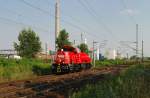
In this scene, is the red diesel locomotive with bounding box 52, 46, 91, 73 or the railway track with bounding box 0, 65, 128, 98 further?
the red diesel locomotive with bounding box 52, 46, 91, 73

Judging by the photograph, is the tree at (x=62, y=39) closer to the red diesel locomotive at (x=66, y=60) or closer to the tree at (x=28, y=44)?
the tree at (x=28, y=44)

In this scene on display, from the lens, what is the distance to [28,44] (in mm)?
52781

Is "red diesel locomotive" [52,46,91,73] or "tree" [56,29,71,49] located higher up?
"tree" [56,29,71,49]

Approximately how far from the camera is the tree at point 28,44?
52.5m

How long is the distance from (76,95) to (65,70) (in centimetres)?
2187

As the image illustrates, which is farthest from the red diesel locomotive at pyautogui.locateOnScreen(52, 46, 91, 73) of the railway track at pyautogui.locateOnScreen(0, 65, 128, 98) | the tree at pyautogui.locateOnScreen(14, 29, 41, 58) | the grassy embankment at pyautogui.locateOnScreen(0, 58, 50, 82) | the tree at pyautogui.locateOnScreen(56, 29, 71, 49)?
the tree at pyautogui.locateOnScreen(14, 29, 41, 58)

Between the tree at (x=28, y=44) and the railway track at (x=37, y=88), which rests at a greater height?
the tree at (x=28, y=44)

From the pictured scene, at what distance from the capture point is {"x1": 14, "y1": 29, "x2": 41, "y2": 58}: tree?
52469mm

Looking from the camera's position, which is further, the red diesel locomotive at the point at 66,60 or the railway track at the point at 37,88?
the red diesel locomotive at the point at 66,60

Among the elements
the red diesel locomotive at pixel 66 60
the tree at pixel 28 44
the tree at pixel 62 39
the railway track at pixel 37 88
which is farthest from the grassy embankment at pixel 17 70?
the tree at pixel 28 44

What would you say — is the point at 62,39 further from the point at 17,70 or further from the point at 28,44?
the point at 17,70

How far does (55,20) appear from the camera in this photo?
174 feet

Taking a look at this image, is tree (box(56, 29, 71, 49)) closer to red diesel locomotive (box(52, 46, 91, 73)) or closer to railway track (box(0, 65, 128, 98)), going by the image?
red diesel locomotive (box(52, 46, 91, 73))

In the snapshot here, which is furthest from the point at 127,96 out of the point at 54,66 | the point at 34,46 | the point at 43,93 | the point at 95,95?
the point at 34,46
